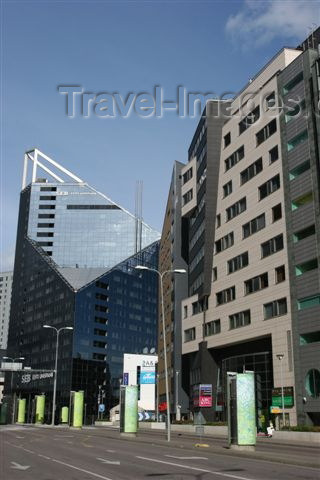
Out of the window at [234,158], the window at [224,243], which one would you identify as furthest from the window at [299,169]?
the window at [224,243]

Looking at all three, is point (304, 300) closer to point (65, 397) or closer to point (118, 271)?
point (65, 397)

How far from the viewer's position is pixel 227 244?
72.9m

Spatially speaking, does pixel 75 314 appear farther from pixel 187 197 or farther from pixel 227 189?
pixel 227 189

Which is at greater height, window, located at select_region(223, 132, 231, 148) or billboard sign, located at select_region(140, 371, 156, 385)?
window, located at select_region(223, 132, 231, 148)

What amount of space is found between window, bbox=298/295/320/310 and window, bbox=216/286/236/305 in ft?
47.2

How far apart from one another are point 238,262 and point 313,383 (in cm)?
2014

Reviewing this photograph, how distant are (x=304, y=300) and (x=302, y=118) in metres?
19.6

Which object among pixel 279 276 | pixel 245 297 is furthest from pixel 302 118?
pixel 245 297

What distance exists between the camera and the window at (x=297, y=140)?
5859 cm

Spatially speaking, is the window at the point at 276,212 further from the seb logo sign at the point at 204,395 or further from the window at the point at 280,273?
the seb logo sign at the point at 204,395

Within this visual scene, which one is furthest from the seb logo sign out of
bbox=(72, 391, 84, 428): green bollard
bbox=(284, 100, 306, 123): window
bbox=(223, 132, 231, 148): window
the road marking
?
the road marking

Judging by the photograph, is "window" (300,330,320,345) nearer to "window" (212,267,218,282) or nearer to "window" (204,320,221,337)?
"window" (204,320,221,337)

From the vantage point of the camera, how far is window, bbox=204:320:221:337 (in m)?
73.1

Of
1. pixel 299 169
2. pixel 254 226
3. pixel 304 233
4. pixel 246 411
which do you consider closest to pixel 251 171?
pixel 254 226
